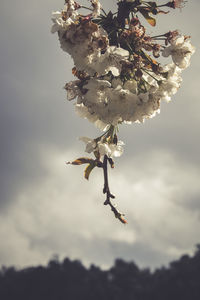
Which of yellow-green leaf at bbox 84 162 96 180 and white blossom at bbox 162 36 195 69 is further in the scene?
yellow-green leaf at bbox 84 162 96 180

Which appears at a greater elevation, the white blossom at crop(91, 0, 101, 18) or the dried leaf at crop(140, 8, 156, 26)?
the dried leaf at crop(140, 8, 156, 26)

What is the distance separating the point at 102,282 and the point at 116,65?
2523 inches

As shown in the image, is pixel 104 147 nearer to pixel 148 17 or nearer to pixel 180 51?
pixel 180 51

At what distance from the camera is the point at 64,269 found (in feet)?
224

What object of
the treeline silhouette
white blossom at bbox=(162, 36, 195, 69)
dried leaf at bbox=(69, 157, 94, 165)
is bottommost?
dried leaf at bbox=(69, 157, 94, 165)

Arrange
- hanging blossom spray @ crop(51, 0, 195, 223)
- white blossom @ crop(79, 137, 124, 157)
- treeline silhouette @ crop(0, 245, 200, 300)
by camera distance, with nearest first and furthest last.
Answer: hanging blossom spray @ crop(51, 0, 195, 223) < white blossom @ crop(79, 137, 124, 157) < treeline silhouette @ crop(0, 245, 200, 300)

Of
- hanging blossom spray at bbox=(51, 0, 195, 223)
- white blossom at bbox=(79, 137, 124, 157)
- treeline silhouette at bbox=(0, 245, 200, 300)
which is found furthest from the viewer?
treeline silhouette at bbox=(0, 245, 200, 300)

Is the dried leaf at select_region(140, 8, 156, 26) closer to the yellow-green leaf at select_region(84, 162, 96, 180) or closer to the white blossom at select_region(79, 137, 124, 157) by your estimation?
the white blossom at select_region(79, 137, 124, 157)

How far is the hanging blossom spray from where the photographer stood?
175 cm

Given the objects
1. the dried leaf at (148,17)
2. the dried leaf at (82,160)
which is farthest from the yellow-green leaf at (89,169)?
the dried leaf at (148,17)

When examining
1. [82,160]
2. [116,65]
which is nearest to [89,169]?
[82,160]

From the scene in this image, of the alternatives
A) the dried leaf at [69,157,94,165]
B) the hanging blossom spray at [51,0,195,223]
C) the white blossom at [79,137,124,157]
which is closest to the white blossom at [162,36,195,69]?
the hanging blossom spray at [51,0,195,223]

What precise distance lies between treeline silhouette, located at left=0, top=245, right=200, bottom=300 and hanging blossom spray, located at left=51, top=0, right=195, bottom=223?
53.1 m

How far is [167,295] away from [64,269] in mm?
23759
